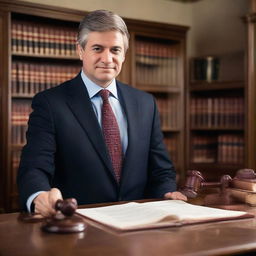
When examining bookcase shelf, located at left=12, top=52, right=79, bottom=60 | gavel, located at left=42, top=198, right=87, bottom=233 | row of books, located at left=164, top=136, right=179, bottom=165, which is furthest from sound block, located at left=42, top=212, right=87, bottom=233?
row of books, located at left=164, top=136, right=179, bottom=165

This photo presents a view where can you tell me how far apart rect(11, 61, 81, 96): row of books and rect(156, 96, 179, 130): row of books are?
110 centimetres

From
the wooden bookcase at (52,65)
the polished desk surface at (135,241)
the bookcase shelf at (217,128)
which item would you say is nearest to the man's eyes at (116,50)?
the polished desk surface at (135,241)

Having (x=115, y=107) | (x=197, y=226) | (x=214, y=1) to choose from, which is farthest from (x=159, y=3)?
(x=197, y=226)

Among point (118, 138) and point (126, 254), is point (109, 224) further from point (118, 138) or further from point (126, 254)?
point (118, 138)

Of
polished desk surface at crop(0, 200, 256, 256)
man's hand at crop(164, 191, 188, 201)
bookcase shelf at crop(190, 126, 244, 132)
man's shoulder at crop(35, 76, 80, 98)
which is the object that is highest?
man's shoulder at crop(35, 76, 80, 98)

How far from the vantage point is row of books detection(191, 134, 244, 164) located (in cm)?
505

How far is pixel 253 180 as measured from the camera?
2.04m

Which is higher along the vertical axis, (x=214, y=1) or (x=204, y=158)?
(x=214, y=1)

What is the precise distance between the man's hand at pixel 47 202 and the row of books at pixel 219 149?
3656 mm

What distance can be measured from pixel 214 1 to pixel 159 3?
2.13ft

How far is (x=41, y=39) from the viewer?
4.52m

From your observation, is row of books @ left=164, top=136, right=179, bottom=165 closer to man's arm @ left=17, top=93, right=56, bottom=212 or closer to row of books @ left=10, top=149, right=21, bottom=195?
row of books @ left=10, top=149, right=21, bottom=195

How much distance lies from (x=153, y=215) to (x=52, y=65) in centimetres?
337

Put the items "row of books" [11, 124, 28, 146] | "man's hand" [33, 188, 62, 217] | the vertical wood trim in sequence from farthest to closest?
"row of books" [11, 124, 28, 146]
the vertical wood trim
"man's hand" [33, 188, 62, 217]
